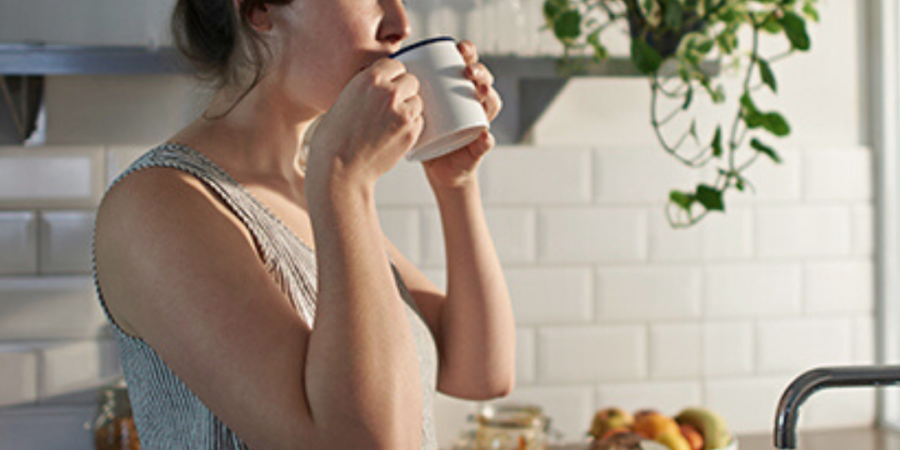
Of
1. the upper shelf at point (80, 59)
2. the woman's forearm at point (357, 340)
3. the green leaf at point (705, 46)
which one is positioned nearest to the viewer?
the woman's forearm at point (357, 340)

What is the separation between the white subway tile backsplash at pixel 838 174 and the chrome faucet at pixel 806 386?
3.44ft

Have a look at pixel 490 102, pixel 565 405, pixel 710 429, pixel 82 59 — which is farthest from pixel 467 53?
pixel 565 405

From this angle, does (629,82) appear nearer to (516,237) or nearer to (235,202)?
(516,237)

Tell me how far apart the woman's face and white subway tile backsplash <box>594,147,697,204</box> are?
2.89 feet

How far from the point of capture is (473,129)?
886 mm

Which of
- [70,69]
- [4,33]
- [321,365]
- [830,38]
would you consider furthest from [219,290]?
[830,38]

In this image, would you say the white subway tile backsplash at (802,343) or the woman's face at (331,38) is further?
the white subway tile backsplash at (802,343)

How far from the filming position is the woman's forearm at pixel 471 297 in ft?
3.64

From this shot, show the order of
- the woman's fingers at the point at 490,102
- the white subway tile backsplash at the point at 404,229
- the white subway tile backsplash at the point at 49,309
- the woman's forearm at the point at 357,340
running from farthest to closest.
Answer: the white subway tile backsplash at the point at 404,229 < the white subway tile backsplash at the point at 49,309 < the woman's fingers at the point at 490,102 < the woman's forearm at the point at 357,340

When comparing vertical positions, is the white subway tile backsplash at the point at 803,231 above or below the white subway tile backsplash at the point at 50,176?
below

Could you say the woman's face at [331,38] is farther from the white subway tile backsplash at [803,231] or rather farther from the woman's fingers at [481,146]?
the white subway tile backsplash at [803,231]

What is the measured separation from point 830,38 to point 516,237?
738 mm

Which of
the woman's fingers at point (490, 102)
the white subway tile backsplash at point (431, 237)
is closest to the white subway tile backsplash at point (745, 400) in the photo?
the white subway tile backsplash at point (431, 237)

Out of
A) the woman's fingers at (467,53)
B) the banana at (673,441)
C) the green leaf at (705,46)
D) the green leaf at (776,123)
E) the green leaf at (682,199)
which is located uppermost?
the green leaf at (705,46)
